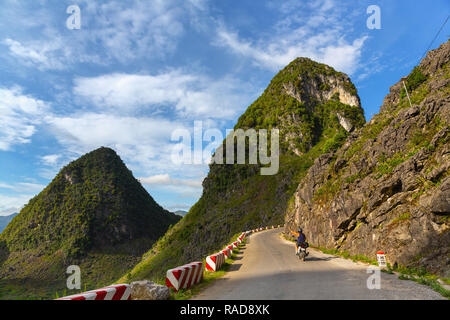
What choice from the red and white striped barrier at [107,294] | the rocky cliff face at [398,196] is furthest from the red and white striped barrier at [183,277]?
the rocky cliff face at [398,196]

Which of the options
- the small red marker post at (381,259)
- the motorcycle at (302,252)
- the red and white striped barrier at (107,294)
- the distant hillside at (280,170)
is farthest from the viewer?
the distant hillside at (280,170)

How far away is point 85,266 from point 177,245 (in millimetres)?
65728

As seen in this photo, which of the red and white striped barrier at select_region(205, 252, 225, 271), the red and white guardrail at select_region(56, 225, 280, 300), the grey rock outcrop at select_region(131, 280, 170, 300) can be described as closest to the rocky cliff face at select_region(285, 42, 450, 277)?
the red and white striped barrier at select_region(205, 252, 225, 271)

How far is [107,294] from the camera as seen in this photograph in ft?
17.7

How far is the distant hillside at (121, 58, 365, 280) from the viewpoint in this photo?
72.1 meters

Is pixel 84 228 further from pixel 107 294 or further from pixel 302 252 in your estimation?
pixel 107 294

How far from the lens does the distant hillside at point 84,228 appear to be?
11425 centimetres

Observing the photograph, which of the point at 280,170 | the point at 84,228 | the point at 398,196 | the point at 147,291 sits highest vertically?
the point at 280,170

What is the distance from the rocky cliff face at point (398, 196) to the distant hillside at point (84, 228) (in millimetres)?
112686

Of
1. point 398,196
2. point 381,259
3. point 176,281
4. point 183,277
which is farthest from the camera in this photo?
point 398,196

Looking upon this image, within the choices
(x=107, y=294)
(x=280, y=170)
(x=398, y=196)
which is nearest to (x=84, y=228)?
(x=280, y=170)

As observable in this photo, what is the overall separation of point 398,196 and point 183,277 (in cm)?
1207

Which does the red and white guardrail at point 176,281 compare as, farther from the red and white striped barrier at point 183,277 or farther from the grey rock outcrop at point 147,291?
the grey rock outcrop at point 147,291
